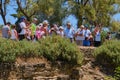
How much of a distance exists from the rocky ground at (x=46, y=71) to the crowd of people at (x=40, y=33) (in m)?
1.37

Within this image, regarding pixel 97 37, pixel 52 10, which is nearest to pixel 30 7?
pixel 52 10

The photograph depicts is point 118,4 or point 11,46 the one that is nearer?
point 11,46

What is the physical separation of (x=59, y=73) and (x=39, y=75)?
1001mm

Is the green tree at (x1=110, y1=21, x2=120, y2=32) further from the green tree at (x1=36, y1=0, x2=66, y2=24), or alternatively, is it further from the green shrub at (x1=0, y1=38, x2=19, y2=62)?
the green shrub at (x1=0, y1=38, x2=19, y2=62)

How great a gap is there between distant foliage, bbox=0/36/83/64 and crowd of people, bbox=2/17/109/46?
0.72 meters

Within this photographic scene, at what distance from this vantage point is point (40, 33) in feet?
59.8

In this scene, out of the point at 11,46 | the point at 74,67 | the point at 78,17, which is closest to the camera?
the point at 11,46

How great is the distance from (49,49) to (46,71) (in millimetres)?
900

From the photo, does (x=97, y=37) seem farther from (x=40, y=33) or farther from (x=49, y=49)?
(x=49, y=49)

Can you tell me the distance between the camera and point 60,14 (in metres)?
35.6

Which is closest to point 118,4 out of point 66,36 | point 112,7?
point 112,7

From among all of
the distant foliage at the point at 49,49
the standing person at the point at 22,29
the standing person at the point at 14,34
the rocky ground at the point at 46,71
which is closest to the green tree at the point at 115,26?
the rocky ground at the point at 46,71

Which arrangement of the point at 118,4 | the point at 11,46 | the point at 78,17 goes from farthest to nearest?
the point at 118,4 < the point at 78,17 < the point at 11,46

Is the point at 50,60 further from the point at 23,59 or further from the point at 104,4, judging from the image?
the point at 104,4
